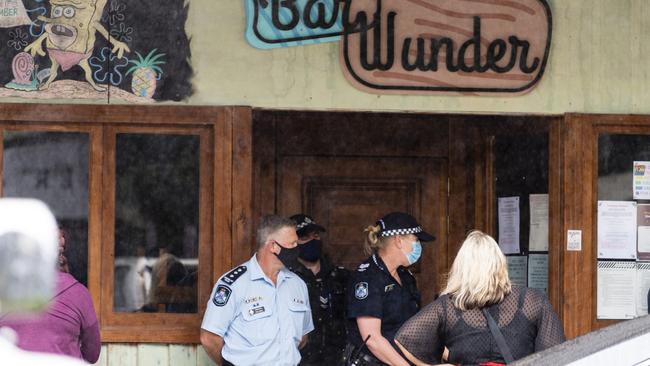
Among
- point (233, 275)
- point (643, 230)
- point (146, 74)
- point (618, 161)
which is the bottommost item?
point (233, 275)

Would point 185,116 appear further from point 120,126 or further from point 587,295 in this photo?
point 587,295

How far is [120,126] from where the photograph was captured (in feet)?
22.0

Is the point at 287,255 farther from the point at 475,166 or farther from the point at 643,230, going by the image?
the point at 475,166

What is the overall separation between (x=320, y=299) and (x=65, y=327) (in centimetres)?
277

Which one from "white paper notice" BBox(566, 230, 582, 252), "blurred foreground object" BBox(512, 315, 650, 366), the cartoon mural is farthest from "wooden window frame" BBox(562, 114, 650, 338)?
"blurred foreground object" BBox(512, 315, 650, 366)

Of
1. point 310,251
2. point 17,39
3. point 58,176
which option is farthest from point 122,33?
point 310,251

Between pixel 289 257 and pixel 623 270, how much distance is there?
2329mm

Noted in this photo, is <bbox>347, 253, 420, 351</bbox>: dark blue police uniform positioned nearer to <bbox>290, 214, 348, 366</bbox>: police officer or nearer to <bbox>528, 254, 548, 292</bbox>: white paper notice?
<bbox>290, 214, 348, 366</bbox>: police officer

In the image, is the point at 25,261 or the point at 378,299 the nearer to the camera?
the point at 25,261

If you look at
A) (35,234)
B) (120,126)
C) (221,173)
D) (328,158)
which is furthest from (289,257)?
(35,234)

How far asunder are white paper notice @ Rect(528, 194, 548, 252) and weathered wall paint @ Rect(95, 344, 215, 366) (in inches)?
98.0

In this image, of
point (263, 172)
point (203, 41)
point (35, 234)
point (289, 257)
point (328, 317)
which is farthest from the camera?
point (263, 172)

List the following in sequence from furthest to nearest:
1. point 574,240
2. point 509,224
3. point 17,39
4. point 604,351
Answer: point 509,224 < point 574,240 < point 17,39 < point 604,351

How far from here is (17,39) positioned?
656 cm
